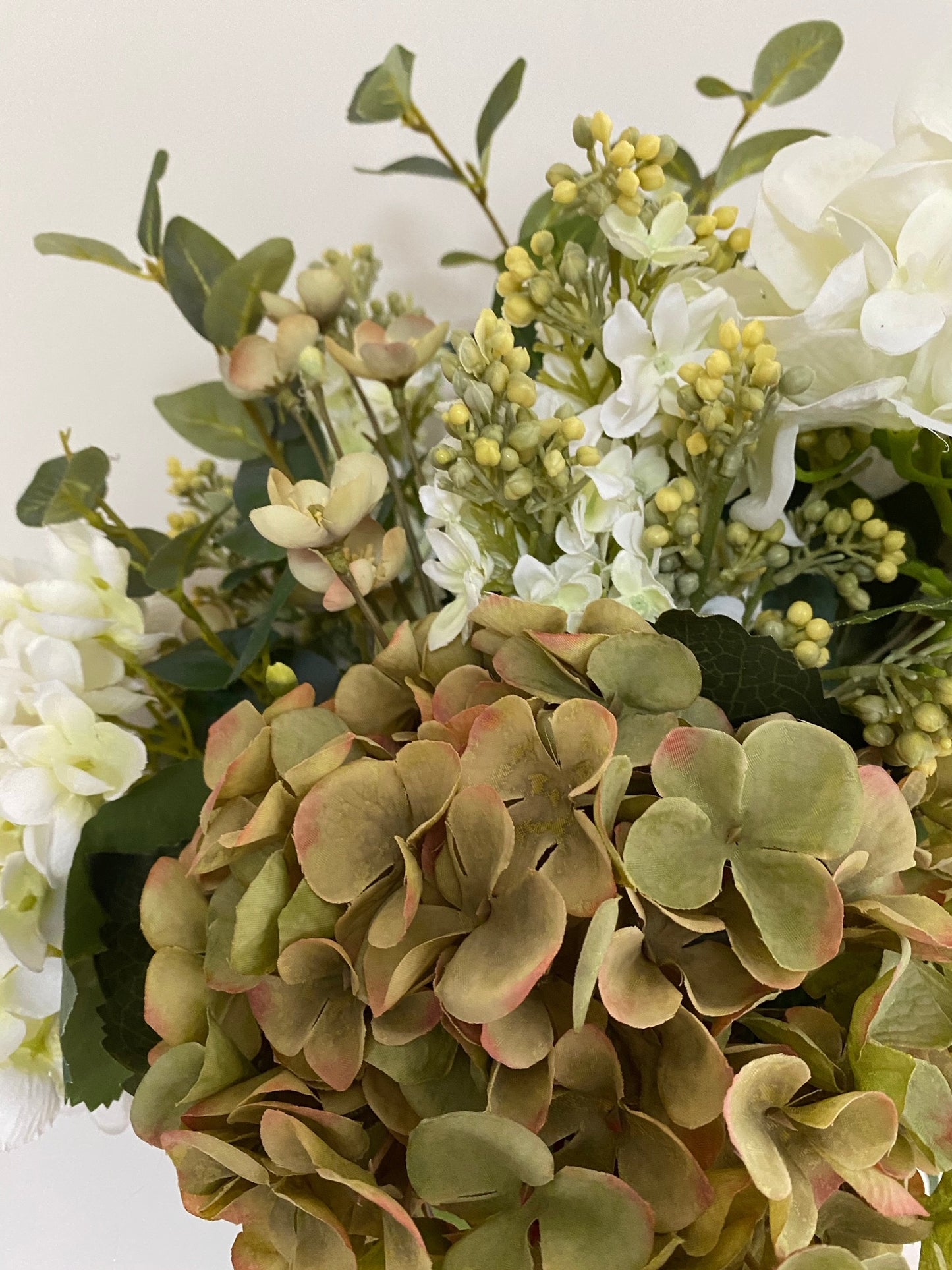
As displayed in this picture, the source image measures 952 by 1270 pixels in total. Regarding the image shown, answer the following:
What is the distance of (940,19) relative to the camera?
602mm

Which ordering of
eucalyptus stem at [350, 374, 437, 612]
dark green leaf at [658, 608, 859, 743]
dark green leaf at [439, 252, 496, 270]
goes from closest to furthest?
dark green leaf at [658, 608, 859, 743]
eucalyptus stem at [350, 374, 437, 612]
dark green leaf at [439, 252, 496, 270]

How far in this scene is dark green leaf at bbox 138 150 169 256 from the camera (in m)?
0.48

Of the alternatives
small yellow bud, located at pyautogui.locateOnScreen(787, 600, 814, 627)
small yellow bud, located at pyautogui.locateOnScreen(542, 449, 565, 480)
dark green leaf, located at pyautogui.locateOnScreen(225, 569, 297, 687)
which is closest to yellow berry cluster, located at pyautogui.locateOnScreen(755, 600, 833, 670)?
small yellow bud, located at pyautogui.locateOnScreen(787, 600, 814, 627)

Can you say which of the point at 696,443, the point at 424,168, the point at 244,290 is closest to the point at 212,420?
the point at 244,290

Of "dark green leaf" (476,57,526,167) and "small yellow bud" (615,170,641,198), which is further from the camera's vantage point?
"dark green leaf" (476,57,526,167)

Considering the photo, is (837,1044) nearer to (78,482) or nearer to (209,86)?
(78,482)

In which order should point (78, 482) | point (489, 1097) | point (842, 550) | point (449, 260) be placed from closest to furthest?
point (489, 1097) < point (842, 550) < point (78, 482) < point (449, 260)

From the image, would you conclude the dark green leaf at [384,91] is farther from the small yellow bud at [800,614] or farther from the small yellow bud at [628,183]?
the small yellow bud at [800,614]

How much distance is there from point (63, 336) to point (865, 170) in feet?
1.82

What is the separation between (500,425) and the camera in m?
0.34

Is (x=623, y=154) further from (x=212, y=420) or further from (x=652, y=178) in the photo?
(x=212, y=420)

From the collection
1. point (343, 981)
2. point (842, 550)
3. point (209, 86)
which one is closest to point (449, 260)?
point (209, 86)

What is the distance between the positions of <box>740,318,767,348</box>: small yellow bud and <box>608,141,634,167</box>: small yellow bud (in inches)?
3.2

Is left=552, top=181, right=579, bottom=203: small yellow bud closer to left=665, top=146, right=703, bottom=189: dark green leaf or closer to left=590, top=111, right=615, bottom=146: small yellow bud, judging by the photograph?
left=590, top=111, right=615, bottom=146: small yellow bud
